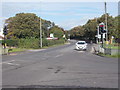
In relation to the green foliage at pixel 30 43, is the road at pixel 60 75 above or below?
below

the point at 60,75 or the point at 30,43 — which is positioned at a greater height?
the point at 30,43

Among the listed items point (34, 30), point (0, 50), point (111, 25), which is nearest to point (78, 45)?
point (0, 50)

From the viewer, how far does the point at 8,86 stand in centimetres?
→ 845

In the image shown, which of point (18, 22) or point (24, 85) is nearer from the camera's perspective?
point (24, 85)

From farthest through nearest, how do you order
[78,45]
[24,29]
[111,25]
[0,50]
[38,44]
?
[111,25]
[24,29]
[38,44]
[78,45]
[0,50]

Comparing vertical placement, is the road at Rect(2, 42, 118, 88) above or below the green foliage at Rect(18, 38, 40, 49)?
below

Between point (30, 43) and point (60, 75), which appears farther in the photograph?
point (30, 43)

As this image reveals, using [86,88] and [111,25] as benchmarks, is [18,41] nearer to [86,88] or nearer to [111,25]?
[111,25]

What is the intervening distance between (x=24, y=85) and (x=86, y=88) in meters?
2.44

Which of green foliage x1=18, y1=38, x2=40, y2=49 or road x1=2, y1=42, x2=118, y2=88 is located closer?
road x1=2, y1=42, x2=118, y2=88

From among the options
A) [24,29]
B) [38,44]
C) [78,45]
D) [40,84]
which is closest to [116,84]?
[40,84]

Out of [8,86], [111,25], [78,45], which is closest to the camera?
[8,86]

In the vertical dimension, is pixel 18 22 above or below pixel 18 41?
above

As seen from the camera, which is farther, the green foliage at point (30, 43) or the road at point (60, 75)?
the green foliage at point (30, 43)
